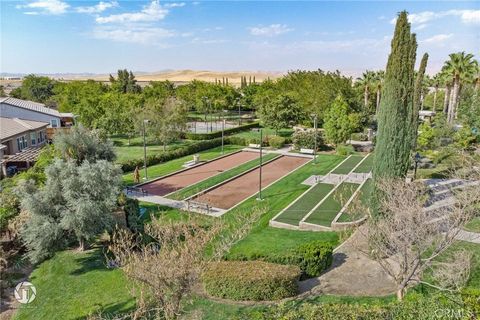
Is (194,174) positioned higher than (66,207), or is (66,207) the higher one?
(66,207)

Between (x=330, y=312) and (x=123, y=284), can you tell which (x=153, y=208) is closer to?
(x=123, y=284)

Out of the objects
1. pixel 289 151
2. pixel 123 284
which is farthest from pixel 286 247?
pixel 289 151

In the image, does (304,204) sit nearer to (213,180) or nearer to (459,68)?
(213,180)

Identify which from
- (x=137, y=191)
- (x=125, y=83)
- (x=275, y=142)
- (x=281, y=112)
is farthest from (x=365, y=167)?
A: (x=125, y=83)

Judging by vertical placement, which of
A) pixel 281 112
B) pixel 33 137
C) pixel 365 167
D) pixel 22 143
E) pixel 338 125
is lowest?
A: pixel 365 167

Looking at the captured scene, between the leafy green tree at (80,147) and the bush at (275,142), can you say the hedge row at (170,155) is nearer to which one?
the bush at (275,142)

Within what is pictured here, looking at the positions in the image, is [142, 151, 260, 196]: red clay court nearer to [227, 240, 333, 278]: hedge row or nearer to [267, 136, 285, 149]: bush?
[267, 136, 285, 149]: bush
